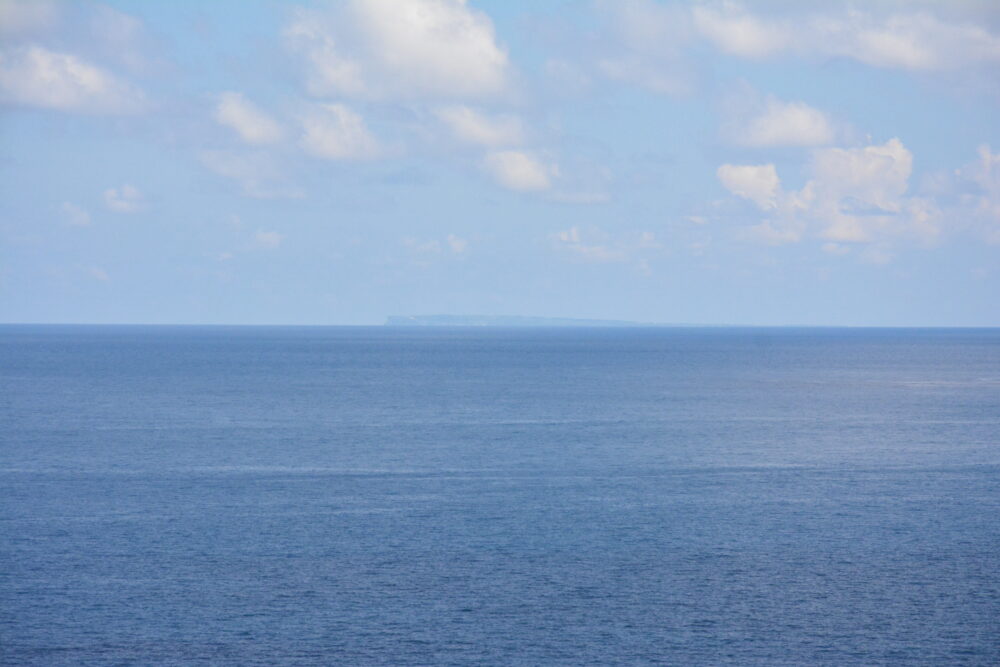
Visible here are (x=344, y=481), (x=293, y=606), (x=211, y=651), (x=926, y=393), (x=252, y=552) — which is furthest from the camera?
(x=926, y=393)

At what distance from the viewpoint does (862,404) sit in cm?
9744

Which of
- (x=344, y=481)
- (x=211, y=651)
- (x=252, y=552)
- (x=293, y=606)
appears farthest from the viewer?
(x=344, y=481)

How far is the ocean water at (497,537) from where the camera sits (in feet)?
98.7

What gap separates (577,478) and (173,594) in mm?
25164

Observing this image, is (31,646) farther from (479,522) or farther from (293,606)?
(479,522)

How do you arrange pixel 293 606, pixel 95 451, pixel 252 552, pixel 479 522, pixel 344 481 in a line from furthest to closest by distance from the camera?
pixel 95 451 → pixel 344 481 → pixel 479 522 → pixel 252 552 → pixel 293 606

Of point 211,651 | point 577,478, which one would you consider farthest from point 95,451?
point 211,651

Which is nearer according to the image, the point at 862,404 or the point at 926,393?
the point at 862,404

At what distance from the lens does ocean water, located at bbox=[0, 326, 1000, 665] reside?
30078mm

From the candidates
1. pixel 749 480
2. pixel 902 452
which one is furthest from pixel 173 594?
pixel 902 452

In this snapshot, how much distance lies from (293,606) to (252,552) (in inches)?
263

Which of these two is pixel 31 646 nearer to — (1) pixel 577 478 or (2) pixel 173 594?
(2) pixel 173 594

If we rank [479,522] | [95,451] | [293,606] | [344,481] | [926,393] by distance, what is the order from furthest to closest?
[926,393] → [95,451] → [344,481] → [479,522] → [293,606]

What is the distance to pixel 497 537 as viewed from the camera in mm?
40875
